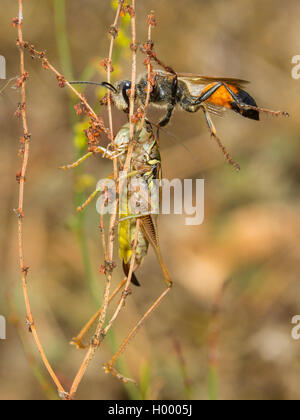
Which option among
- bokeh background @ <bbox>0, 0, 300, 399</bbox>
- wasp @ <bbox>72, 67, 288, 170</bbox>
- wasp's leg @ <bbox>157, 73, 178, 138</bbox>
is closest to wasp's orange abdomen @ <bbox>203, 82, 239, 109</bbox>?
wasp @ <bbox>72, 67, 288, 170</bbox>

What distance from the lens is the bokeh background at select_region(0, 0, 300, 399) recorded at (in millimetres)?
4762

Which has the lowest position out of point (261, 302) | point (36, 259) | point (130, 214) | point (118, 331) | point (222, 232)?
point (130, 214)

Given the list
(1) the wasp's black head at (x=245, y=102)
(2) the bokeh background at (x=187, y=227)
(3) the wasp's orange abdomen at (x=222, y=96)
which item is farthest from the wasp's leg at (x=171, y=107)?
(2) the bokeh background at (x=187, y=227)

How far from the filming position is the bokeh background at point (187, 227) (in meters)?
4.76

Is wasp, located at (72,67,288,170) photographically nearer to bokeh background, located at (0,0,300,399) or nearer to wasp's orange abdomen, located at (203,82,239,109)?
wasp's orange abdomen, located at (203,82,239,109)

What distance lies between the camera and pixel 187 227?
19.9ft

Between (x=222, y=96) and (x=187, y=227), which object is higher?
(x=187, y=227)

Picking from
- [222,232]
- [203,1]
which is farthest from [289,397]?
[203,1]

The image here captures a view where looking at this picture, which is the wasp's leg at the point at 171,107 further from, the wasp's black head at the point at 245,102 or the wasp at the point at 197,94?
the wasp's black head at the point at 245,102

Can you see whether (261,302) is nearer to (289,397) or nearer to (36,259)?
(289,397)

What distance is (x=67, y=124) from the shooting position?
6402 millimetres

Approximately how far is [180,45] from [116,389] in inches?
174

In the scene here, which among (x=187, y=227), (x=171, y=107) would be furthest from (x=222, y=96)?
(x=187, y=227)

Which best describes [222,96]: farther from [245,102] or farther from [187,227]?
[187,227]
